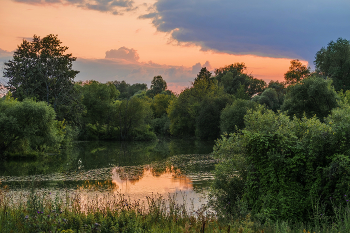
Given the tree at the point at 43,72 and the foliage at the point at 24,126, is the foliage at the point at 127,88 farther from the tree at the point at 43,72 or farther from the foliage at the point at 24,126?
the foliage at the point at 24,126

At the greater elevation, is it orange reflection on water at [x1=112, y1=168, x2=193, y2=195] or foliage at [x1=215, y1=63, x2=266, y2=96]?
foliage at [x1=215, y1=63, x2=266, y2=96]

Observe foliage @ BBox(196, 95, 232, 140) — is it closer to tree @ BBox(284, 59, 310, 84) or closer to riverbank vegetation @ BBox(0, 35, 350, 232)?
riverbank vegetation @ BBox(0, 35, 350, 232)

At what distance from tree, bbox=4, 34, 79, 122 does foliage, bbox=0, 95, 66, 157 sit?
39.7 ft

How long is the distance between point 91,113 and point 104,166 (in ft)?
135

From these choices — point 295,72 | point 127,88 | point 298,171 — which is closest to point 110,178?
point 298,171

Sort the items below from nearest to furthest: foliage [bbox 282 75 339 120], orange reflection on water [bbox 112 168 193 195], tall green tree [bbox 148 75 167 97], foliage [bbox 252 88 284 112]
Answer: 1. orange reflection on water [bbox 112 168 193 195]
2. foliage [bbox 282 75 339 120]
3. foliage [bbox 252 88 284 112]
4. tall green tree [bbox 148 75 167 97]

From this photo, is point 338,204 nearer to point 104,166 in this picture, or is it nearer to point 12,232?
point 12,232

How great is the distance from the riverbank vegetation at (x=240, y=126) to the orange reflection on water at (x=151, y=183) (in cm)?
593

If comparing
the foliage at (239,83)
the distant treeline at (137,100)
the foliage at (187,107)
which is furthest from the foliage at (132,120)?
the foliage at (239,83)

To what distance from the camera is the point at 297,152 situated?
9344mm

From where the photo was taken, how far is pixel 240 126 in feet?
167

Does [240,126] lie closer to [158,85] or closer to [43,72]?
[43,72]

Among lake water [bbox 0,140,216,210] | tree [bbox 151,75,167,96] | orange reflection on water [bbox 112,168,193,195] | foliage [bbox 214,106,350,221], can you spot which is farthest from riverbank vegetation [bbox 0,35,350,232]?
tree [bbox 151,75,167,96]

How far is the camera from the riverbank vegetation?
875 cm
